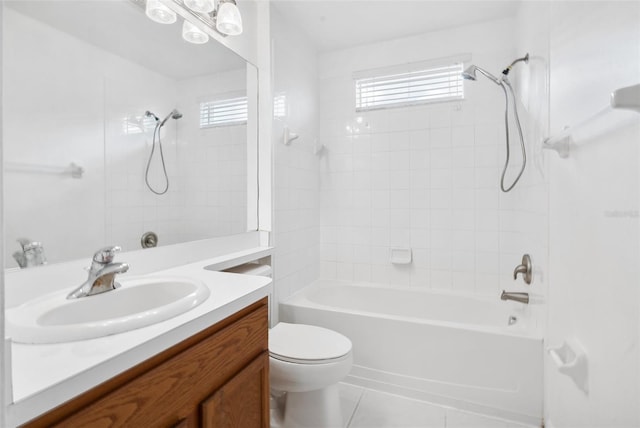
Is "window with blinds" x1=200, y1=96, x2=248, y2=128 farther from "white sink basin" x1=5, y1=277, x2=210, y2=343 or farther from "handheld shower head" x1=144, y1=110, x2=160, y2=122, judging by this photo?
"white sink basin" x1=5, y1=277, x2=210, y2=343

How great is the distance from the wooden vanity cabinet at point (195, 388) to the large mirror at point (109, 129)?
2.08ft

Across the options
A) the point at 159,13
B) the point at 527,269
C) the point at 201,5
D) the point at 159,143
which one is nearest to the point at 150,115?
the point at 159,143

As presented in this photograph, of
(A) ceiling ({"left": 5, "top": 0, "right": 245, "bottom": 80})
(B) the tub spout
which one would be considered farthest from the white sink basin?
Answer: (B) the tub spout

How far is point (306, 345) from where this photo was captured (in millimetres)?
1585

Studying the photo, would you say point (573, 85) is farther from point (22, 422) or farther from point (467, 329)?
point (22, 422)

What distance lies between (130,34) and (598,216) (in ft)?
5.73

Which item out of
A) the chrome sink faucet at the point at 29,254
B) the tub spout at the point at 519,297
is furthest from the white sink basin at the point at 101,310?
the tub spout at the point at 519,297

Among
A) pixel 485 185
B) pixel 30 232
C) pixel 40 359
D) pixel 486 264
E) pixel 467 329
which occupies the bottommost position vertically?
pixel 467 329

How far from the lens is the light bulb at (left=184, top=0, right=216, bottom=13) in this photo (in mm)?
1453

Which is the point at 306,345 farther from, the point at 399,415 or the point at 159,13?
the point at 159,13

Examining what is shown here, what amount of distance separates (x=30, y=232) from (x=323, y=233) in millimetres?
2110

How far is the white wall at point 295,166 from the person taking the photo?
6.99ft

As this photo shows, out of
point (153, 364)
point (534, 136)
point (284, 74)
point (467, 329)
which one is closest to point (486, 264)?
point (467, 329)

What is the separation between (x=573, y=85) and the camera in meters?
1.08
